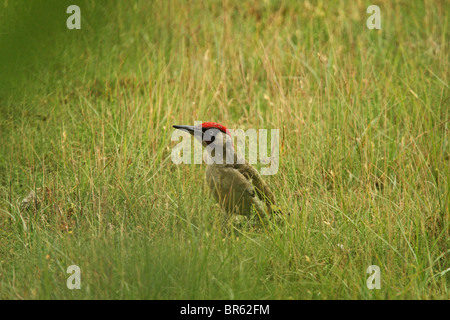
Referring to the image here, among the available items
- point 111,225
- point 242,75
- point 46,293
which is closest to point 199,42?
point 242,75

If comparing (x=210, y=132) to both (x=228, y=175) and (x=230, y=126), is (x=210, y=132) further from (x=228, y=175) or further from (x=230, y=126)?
(x=230, y=126)

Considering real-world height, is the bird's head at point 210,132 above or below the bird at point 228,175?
above

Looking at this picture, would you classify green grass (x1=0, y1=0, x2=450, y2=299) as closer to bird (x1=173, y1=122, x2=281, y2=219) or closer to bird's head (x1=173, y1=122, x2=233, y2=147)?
bird (x1=173, y1=122, x2=281, y2=219)

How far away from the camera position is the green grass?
3.12 meters

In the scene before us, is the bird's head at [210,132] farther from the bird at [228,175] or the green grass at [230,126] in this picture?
the green grass at [230,126]

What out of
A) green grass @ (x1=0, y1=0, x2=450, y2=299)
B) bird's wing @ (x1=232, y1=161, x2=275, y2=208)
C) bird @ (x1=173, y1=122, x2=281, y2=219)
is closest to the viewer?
green grass @ (x1=0, y1=0, x2=450, y2=299)

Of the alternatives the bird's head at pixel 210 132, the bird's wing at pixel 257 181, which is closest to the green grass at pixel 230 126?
the bird's wing at pixel 257 181

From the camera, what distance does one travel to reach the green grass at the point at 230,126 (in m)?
3.12

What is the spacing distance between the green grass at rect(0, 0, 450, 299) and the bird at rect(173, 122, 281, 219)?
0.17 m

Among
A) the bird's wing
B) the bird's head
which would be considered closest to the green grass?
the bird's wing

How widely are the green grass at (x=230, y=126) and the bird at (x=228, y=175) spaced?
0.57 ft

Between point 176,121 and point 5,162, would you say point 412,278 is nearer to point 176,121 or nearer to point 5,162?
point 176,121

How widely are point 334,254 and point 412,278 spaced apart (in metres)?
0.56

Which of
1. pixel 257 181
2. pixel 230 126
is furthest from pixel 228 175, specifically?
pixel 230 126
